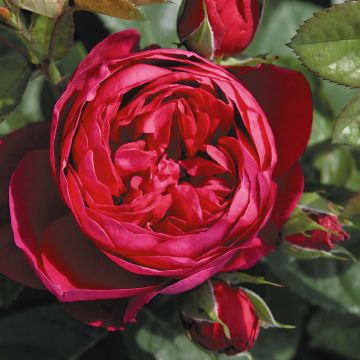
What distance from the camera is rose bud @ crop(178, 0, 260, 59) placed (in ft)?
2.40

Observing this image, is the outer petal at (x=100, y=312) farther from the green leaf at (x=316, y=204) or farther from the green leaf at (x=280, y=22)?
the green leaf at (x=280, y=22)

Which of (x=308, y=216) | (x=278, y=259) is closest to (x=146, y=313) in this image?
(x=278, y=259)

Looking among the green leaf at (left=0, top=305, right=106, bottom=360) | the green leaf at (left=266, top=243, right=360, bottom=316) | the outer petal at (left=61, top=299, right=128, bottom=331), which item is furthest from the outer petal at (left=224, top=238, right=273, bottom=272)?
the green leaf at (left=0, top=305, right=106, bottom=360)

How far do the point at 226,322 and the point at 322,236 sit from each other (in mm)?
133

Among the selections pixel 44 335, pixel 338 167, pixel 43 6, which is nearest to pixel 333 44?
pixel 43 6

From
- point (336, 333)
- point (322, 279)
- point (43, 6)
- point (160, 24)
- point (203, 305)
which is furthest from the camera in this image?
point (336, 333)

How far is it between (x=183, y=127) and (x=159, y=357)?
39cm

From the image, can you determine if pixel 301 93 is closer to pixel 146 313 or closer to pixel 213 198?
pixel 213 198

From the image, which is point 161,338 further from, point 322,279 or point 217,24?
point 217,24

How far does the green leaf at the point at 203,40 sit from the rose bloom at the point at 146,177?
34 mm

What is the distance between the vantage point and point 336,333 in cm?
122

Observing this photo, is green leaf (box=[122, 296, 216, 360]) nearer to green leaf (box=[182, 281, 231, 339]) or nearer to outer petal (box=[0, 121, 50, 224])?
green leaf (box=[182, 281, 231, 339])

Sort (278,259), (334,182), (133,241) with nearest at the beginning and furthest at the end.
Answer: (133,241)
(278,259)
(334,182)

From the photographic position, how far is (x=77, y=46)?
1070 mm
